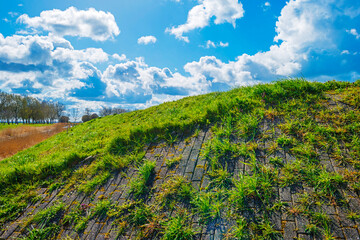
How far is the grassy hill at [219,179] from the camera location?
3.49 meters

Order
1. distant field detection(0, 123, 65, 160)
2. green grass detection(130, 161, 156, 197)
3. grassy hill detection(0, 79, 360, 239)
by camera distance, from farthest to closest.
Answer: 1. distant field detection(0, 123, 65, 160)
2. green grass detection(130, 161, 156, 197)
3. grassy hill detection(0, 79, 360, 239)

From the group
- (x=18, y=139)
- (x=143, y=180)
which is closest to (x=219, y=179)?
(x=143, y=180)

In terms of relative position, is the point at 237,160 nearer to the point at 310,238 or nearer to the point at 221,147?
the point at 221,147

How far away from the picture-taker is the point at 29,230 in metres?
4.59

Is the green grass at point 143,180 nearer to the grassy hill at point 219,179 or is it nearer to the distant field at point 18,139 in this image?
the grassy hill at point 219,179

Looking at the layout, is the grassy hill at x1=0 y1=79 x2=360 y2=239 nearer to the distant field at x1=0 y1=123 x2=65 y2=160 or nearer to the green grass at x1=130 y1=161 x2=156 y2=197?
the green grass at x1=130 y1=161 x2=156 y2=197

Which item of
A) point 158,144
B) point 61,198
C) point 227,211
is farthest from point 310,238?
point 61,198

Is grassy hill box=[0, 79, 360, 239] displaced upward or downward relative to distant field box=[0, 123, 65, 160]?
upward

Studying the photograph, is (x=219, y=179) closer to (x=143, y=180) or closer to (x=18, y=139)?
(x=143, y=180)

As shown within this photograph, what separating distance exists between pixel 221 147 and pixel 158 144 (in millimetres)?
2243

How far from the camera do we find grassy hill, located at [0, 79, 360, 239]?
3.49 meters

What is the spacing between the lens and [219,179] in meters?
4.34

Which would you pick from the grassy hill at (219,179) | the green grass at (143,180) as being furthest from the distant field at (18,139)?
the green grass at (143,180)

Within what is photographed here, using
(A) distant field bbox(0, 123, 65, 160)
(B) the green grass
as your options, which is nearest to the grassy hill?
(B) the green grass
